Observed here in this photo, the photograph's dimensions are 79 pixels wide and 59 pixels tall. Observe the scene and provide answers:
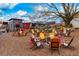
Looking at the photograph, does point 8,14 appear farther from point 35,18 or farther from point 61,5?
point 61,5

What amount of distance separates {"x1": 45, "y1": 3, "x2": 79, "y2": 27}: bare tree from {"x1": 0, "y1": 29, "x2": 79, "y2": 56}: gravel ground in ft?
0.53

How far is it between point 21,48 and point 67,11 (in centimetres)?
61

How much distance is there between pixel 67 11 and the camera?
396cm

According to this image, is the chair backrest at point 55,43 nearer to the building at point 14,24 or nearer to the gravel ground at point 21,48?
the gravel ground at point 21,48

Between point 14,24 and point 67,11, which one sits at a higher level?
point 67,11

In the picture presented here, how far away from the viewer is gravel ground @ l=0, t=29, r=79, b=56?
3.96 m

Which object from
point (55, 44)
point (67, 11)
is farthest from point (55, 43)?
point (67, 11)

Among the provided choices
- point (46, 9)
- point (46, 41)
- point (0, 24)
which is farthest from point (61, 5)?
point (0, 24)

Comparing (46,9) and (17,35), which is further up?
(46,9)

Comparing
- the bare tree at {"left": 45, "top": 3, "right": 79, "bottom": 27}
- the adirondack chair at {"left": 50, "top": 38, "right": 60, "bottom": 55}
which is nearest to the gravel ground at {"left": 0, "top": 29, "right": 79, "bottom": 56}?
the adirondack chair at {"left": 50, "top": 38, "right": 60, "bottom": 55}

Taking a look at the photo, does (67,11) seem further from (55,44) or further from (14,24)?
(14,24)

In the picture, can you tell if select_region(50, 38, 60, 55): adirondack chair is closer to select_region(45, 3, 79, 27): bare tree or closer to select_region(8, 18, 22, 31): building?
select_region(45, 3, 79, 27): bare tree

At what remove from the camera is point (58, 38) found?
3969 mm

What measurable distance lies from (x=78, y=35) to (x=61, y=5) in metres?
0.35
